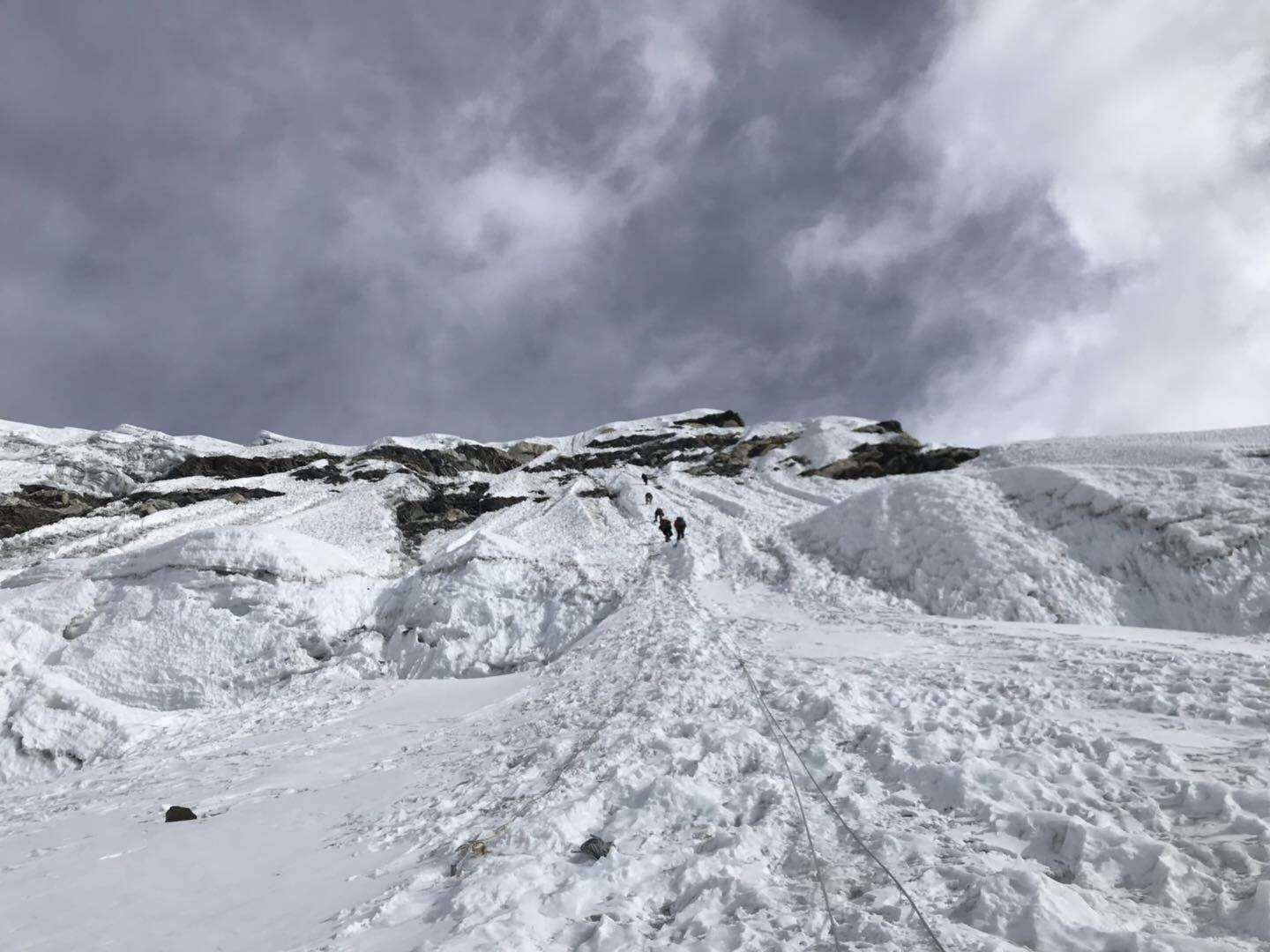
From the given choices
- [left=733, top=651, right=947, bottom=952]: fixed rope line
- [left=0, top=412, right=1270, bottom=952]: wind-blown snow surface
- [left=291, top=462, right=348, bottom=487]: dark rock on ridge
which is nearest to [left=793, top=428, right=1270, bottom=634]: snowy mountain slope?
[left=0, top=412, right=1270, bottom=952]: wind-blown snow surface

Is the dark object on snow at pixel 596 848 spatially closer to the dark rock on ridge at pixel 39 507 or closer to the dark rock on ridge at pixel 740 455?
the dark rock on ridge at pixel 740 455

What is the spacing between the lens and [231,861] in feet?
20.2

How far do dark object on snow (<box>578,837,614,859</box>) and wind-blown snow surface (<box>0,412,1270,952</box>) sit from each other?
77 mm

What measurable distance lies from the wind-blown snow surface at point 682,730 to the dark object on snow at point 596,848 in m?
0.08

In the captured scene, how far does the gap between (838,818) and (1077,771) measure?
226 centimetres

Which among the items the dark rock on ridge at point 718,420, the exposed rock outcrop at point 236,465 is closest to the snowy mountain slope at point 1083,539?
the exposed rock outcrop at point 236,465

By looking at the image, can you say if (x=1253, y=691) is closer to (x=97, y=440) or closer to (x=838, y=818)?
(x=838, y=818)

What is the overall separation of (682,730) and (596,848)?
9.25 feet

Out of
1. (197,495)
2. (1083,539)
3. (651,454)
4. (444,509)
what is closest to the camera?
(1083,539)

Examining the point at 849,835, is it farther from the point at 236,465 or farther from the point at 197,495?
the point at 236,465

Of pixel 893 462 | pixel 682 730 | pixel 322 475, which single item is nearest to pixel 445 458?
pixel 322 475

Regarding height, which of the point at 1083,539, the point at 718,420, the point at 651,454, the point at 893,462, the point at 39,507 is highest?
the point at 718,420

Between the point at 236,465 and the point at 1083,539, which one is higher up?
the point at 236,465

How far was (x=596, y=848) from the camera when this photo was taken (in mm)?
4910
